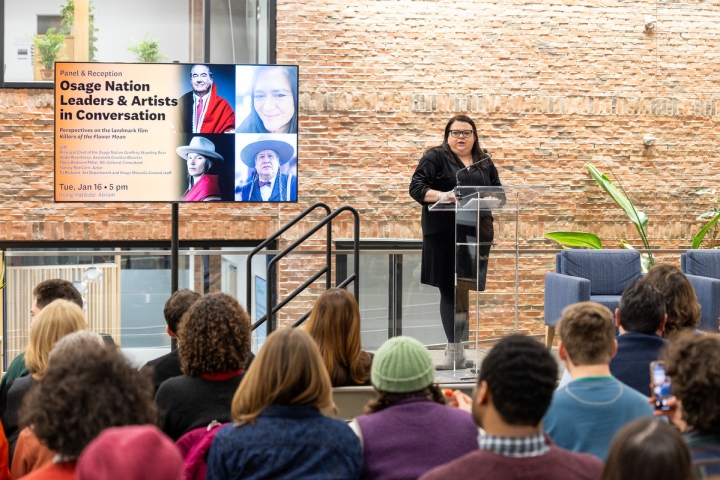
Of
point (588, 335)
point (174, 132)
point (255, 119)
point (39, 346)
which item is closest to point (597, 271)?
point (255, 119)

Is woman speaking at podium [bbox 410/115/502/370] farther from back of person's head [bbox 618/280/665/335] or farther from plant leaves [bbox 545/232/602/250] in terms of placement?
plant leaves [bbox 545/232/602/250]

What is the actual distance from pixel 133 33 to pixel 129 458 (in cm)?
712

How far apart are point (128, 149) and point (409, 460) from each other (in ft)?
12.7

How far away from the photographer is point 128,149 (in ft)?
17.8

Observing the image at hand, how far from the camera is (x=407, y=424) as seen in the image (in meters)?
2.17

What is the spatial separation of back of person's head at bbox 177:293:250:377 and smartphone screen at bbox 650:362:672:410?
125cm

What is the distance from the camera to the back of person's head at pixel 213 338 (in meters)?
2.59

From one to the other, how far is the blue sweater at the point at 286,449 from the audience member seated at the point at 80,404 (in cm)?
36

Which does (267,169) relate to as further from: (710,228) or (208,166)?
(710,228)

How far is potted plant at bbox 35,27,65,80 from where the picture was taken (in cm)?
756

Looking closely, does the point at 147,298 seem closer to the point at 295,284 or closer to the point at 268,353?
the point at 295,284

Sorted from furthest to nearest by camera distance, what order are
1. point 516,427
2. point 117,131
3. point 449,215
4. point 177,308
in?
point 117,131
point 449,215
point 177,308
point 516,427

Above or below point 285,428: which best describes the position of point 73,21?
above

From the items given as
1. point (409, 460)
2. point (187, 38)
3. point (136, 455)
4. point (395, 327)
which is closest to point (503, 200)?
point (395, 327)
